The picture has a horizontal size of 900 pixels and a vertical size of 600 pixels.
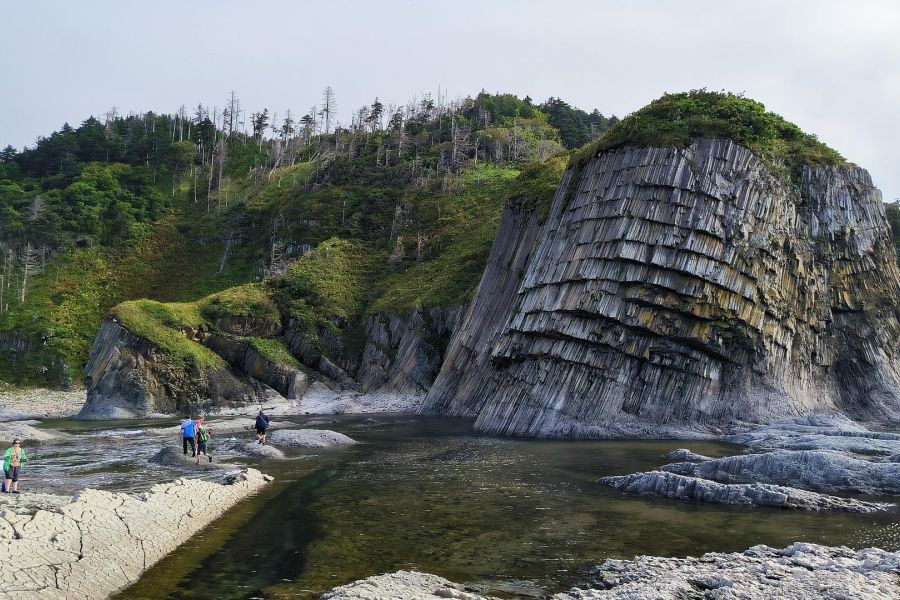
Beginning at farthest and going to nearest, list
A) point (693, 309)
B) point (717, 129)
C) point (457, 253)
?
1. point (457, 253)
2. point (717, 129)
3. point (693, 309)

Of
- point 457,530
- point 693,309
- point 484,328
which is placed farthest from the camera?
point 484,328

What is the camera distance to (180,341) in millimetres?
69062

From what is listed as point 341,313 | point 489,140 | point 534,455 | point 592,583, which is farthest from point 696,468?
point 489,140

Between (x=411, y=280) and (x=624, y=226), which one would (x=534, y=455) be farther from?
(x=411, y=280)

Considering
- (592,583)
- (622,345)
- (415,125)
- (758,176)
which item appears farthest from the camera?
(415,125)

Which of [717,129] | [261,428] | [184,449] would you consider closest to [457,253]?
[717,129]

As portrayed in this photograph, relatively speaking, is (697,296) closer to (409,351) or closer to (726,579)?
(726,579)

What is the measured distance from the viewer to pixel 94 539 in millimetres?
15180

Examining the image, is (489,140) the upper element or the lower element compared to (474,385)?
upper

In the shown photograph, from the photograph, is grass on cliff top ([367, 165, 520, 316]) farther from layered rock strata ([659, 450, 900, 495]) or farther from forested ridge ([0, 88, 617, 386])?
layered rock strata ([659, 450, 900, 495])

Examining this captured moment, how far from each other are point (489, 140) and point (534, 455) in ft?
327

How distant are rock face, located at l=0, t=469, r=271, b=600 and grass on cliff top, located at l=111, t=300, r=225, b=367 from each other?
1978 inches

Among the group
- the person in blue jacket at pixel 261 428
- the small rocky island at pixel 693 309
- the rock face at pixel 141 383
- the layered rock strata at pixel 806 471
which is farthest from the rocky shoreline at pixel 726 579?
the rock face at pixel 141 383

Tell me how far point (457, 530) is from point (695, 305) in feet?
95.5
